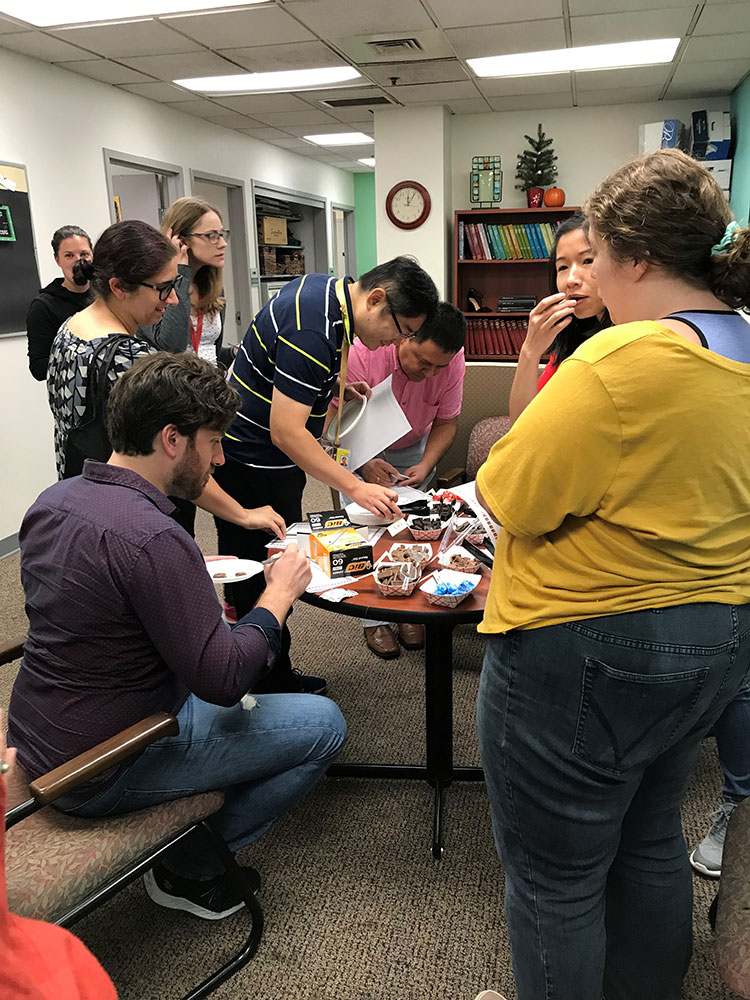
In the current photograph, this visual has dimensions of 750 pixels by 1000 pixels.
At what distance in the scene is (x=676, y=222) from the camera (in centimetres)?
90

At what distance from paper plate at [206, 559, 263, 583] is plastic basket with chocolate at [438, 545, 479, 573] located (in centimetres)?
46

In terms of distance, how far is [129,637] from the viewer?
51.5 inches

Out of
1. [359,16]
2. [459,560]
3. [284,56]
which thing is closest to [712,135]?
[359,16]

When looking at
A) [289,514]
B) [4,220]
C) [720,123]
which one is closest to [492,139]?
[720,123]

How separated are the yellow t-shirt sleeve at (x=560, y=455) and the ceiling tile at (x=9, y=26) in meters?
3.99

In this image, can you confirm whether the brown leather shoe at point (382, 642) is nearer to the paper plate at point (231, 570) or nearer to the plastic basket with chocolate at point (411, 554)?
the plastic basket with chocolate at point (411, 554)

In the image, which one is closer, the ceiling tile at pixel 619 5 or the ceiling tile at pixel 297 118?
the ceiling tile at pixel 619 5

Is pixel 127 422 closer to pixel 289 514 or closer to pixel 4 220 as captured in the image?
pixel 289 514

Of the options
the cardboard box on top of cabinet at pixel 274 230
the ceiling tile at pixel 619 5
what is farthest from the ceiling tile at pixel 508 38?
the cardboard box on top of cabinet at pixel 274 230

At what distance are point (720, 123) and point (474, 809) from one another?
5398mm

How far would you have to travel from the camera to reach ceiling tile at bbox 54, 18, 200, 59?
378 cm

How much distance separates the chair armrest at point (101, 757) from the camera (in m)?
1.16

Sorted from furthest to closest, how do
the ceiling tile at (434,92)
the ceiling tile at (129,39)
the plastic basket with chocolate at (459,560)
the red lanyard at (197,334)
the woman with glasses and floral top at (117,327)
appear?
the ceiling tile at (434,92)
the ceiling tile at (129,39)
the red lanyard at (197,334)
the woman with glasses and floral top at (117,327)
the plastic basket with chocolate at (459,560)

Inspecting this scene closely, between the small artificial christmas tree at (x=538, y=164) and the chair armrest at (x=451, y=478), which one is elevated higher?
the small artificial christmas tree at (x=538, y=164)
